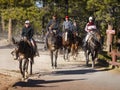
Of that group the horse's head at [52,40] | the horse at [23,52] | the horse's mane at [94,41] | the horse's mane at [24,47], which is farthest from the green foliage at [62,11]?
the horse at [23,52]

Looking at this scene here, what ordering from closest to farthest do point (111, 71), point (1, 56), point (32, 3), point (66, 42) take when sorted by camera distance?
point (111, 71) → point (66, 42) → point (1, 56) → point (32, 3)

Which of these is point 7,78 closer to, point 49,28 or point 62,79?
point 62,79

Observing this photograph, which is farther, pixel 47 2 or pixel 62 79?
pixel 47 2

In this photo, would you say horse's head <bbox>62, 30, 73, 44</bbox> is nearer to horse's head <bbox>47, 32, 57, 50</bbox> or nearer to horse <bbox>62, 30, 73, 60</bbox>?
horse <bbox>62, 30, 73, 60</bbox>

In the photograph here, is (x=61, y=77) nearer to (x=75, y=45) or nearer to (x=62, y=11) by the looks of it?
(x=75, y=45)

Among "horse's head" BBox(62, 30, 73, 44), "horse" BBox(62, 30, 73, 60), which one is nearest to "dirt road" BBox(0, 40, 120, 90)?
"horse" BBox(62, 30, 73, 60)

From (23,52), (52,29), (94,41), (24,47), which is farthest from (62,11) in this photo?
(23,52)

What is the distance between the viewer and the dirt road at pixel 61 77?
54.9ft

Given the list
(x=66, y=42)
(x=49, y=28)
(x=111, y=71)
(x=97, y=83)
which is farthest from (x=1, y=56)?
(x=97, y=83)

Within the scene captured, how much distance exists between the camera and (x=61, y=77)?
1978cm

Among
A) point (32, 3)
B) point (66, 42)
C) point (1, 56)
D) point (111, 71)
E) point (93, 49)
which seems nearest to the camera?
point (111, 71)

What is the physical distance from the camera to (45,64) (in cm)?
2500

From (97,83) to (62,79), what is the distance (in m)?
1.87

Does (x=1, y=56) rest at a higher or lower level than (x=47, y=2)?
lower
